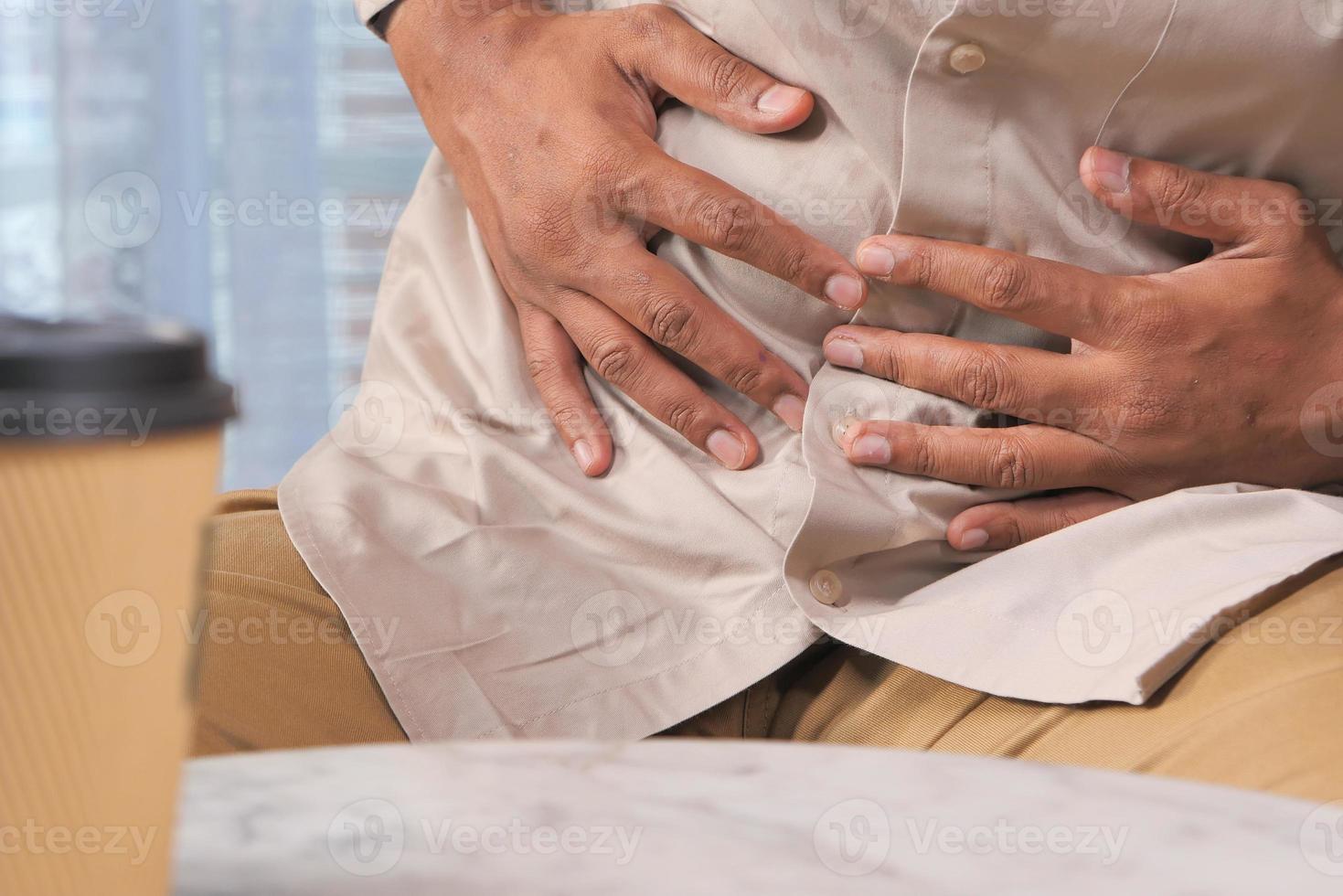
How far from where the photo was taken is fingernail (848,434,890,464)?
610 mm

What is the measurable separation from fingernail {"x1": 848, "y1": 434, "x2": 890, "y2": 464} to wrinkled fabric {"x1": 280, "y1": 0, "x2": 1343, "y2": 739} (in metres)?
0.01

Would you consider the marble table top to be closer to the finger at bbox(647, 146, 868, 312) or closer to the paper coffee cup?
the paper coffee cup

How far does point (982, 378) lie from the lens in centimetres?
61

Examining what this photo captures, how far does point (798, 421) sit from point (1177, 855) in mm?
412

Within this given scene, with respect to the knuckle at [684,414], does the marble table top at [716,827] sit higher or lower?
higher

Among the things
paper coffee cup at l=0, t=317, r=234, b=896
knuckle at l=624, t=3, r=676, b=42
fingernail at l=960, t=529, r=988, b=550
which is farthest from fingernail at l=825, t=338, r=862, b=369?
paper coffee cup at l=0, t=317, r=234, b=896

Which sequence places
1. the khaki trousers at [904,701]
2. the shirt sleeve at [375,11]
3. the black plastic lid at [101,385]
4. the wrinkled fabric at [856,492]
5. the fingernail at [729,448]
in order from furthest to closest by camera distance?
the shirt sleeve at [375,11] → the fingernail at [729,448] → the wrinkled fabric at [856,492] → the khaki trousers at [904,701] → the black plastic lid at [101,385]

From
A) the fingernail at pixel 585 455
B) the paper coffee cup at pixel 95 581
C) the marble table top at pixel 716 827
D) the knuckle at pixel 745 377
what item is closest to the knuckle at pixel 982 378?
the knuckle at pixel 745 377

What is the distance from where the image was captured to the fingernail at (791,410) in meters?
0.65

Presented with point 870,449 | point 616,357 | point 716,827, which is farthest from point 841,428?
point 716,827

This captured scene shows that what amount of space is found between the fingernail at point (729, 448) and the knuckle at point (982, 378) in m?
0.12

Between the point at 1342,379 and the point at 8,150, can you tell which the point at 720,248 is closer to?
the point at 1342,379

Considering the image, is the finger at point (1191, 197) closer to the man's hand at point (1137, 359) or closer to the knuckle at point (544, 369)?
the man's hand at point (1137, 359)

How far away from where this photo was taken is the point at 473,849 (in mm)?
255
